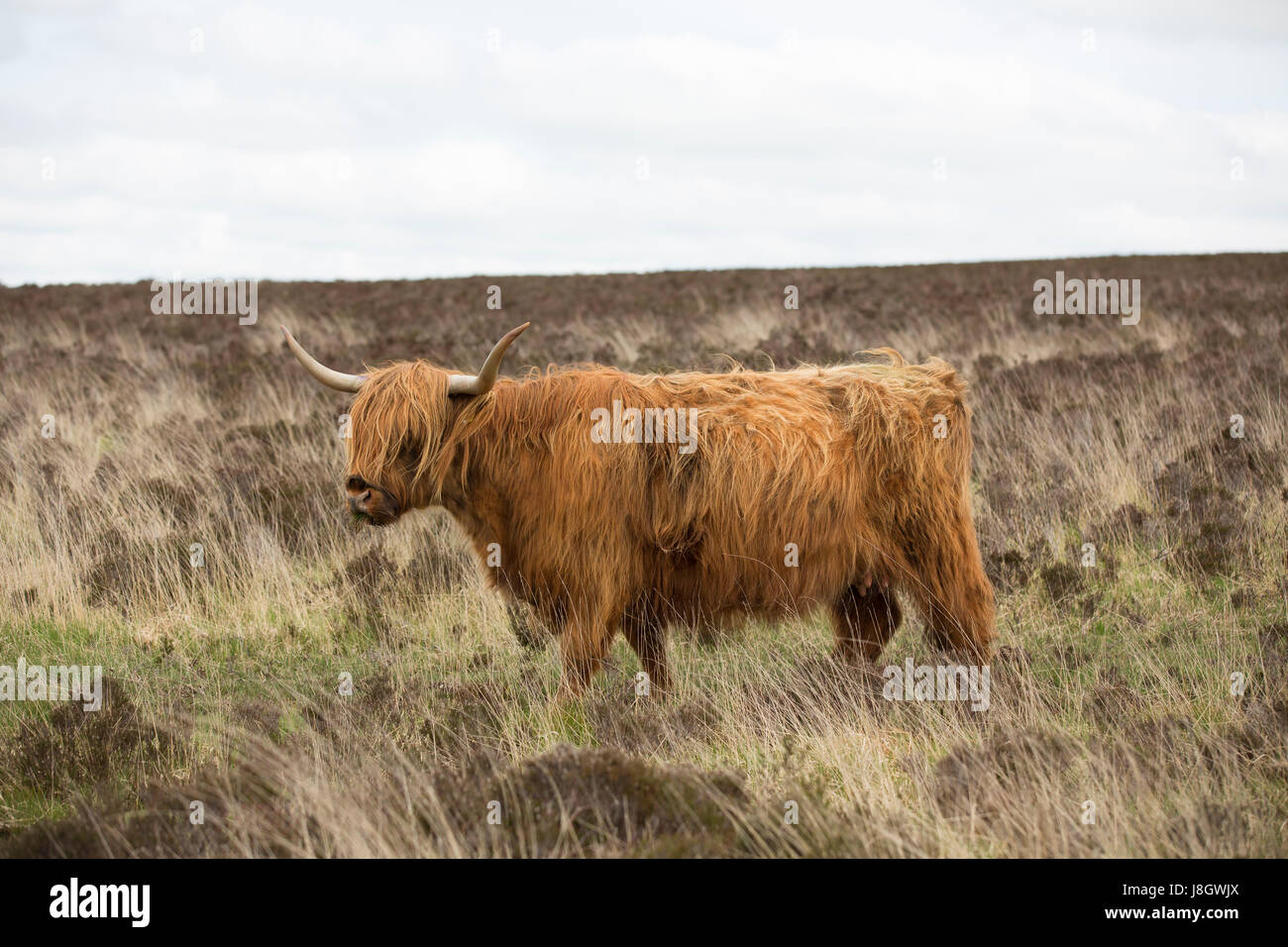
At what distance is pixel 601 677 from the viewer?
4.34m

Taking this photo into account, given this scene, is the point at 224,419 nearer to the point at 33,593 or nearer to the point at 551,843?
the point at 33,593

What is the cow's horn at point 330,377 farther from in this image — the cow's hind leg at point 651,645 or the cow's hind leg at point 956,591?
the cow's hind leg at point 956,591

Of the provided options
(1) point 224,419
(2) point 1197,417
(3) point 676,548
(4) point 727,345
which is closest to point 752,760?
(3) point 676,548

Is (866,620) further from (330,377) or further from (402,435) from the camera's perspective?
(330,377)

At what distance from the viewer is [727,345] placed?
13.7m

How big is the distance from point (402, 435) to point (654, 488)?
0.98 m

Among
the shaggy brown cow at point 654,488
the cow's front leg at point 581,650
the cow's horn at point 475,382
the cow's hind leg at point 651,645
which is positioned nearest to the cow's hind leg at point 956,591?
the shaggy brown cow at point 654,488

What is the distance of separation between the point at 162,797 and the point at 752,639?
2800 millimetres

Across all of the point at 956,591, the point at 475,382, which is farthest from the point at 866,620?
the point at 475,382

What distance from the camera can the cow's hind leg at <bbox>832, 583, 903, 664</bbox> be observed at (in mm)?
4730

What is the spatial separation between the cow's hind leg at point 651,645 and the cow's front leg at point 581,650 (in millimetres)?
289

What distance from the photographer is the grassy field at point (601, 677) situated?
2.98 metres

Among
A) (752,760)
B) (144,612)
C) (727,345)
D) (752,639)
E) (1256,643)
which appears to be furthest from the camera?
(727,345)

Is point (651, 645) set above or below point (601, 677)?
above
